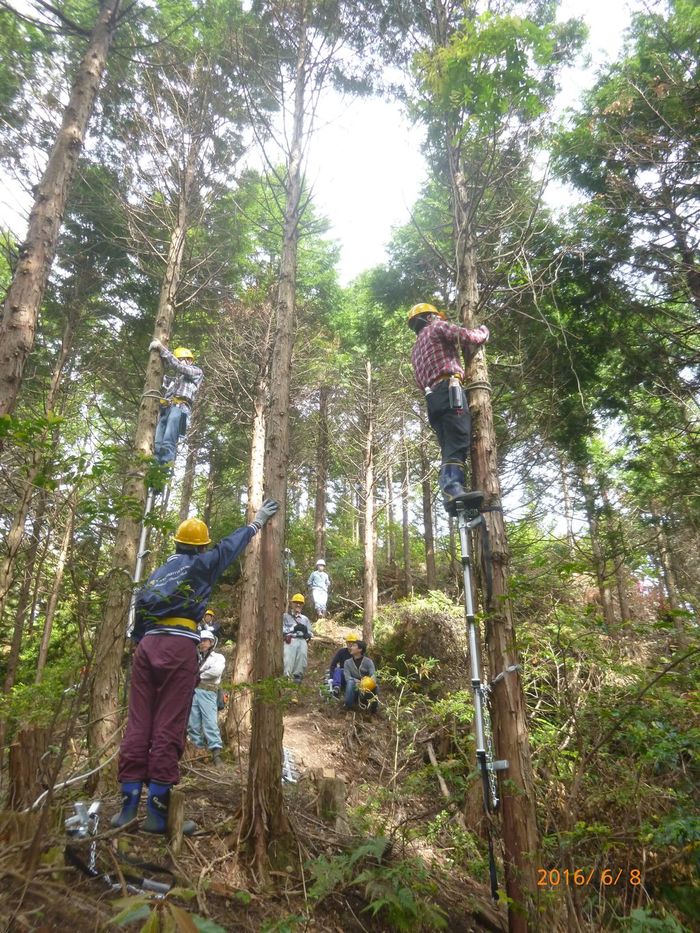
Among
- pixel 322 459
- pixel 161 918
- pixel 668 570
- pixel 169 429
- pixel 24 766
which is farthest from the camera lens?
pixel 322 459

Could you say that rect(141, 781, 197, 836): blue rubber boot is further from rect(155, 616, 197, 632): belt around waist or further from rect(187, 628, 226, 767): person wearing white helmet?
rect(187, 628, 226, 767): person wearing white helmet

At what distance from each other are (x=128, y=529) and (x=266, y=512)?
283 centimetres

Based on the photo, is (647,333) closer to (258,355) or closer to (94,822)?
(258,355)

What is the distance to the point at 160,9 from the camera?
28.1ft

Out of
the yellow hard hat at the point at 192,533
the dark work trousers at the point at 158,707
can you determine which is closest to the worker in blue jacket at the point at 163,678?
the dark work trousers at the point at 158,707

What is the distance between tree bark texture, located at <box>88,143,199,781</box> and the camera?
3.66 m

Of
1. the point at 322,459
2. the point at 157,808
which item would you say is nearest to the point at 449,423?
the point at 157,808

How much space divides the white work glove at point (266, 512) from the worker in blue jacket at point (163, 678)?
40cm

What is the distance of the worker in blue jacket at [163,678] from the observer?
10.9 ft

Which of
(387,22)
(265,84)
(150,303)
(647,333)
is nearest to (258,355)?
(150,303)

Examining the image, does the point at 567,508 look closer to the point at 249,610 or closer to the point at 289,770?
the point at 249,610

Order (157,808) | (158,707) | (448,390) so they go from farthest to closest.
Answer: (448,390), (158,707), (157,808)

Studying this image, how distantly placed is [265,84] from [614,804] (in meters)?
9.22

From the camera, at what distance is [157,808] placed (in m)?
3.29
